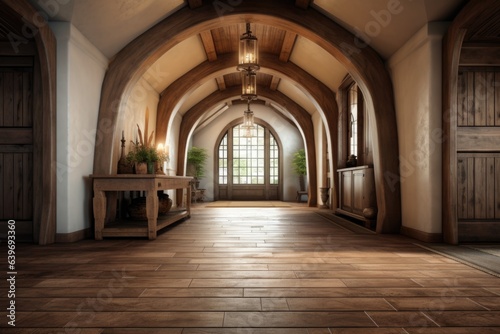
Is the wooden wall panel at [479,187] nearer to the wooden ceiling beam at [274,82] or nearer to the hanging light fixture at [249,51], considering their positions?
the hanging light fixture at [249,51]

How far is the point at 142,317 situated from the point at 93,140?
3.41 metres

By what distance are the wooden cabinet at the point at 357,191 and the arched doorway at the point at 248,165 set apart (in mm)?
6422

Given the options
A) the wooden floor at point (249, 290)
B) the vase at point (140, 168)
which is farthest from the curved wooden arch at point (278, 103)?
the wooden floor at point (249, 290)

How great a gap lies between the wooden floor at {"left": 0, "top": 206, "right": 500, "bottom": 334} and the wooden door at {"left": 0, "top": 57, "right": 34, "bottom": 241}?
0.55 metres

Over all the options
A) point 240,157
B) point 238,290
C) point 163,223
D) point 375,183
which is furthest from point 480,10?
point 240,157

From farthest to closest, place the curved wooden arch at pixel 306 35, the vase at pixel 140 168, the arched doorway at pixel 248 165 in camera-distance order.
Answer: the arched doorway at pixel 248 165, the vase at pixel 140 168, the curved wooden arch at pixel 306 35

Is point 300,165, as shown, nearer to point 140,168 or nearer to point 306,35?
point 306,35

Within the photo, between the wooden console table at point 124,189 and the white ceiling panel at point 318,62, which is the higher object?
the white ceiling panel at point 318,62

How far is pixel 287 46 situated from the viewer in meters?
7.24

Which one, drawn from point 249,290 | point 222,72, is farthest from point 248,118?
point 249,290

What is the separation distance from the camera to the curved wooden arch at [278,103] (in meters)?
10.2

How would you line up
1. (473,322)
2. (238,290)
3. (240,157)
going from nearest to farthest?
1. (473,322)
2. (238,290)
3. (240,157)

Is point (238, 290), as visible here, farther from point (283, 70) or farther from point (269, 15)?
point (283, 70)

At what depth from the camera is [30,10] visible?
11.8 feet
